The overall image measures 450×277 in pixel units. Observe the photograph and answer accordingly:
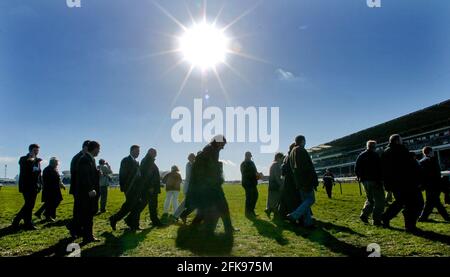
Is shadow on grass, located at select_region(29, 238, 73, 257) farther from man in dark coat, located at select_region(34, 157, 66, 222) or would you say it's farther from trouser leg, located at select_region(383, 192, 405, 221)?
trouser leg, located at select_region(383, 192, 405, 221)

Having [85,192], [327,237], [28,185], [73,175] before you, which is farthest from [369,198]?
[28,185]

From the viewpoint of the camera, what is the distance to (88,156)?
6461 mm

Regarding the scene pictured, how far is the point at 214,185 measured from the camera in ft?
22.5

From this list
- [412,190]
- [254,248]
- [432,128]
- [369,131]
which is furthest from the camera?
[369,131]

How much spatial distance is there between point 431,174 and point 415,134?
64792mm

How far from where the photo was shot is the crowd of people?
6.73 metres

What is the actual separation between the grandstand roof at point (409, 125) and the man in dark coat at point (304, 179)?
50399 mm

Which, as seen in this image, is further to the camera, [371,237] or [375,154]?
[375,154]

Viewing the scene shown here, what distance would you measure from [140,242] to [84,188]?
1433 millimetres

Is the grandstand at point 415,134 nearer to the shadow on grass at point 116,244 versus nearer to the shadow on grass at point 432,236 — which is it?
the shadow on grass at point 432,236
